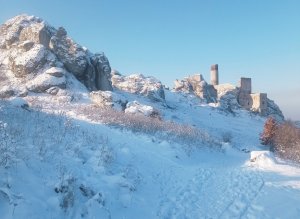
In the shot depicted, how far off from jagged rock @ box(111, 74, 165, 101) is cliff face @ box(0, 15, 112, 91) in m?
9.15

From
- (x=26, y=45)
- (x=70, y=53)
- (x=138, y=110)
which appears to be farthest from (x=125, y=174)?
(x=26, y=45)

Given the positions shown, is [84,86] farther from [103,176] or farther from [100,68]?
[103,176]

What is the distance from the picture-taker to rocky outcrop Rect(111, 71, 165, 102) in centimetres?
5053

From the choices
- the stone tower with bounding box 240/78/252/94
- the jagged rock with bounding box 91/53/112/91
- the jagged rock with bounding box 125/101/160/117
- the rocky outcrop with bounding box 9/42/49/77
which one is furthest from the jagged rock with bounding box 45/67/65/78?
the stone tower with bounding box 240/78/252/94

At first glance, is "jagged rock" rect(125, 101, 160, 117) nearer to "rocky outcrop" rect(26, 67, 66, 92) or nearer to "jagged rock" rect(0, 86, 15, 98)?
"rocky outcrop" rect(26, 67, 66, 92)

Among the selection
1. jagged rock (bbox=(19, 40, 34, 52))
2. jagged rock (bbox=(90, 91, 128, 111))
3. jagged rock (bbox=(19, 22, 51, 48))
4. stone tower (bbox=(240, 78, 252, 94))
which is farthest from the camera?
stone tower (bbox=(240, 78, 252, 94))

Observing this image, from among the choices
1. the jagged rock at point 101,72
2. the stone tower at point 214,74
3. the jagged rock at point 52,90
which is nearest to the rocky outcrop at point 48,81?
the jagged rock at point 52,90

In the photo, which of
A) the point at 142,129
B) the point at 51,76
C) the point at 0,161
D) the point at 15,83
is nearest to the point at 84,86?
the point at 51,76

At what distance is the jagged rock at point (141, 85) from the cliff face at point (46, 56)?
30.0 feet

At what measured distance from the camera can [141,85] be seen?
176 feet

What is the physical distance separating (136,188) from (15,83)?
2856cm

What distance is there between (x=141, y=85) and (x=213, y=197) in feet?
143

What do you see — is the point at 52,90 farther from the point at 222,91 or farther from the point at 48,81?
the point at 222,91

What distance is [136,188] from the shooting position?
9805 millimetres
